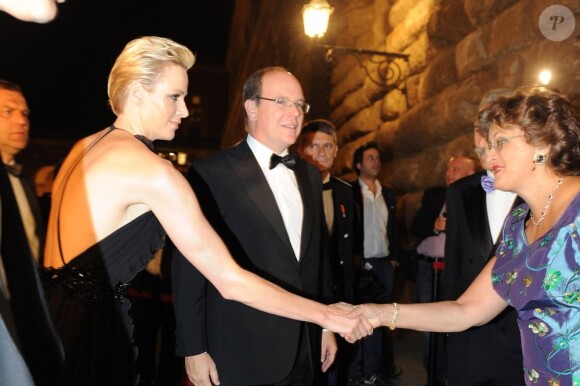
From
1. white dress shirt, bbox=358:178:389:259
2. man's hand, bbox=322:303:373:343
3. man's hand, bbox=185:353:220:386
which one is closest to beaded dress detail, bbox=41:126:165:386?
man's hand, bbox=185:353:220:386

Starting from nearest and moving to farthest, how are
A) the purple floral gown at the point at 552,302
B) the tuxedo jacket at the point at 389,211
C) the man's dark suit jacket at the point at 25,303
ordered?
the man's dark suit jacket at the point at 25,303
the purple floral gown at the point at 552,302
the tuxedo jacket at the point at 389,211

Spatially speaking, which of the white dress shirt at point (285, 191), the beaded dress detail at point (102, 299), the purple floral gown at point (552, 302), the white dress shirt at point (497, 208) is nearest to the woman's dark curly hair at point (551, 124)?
the purple floral gown at point (552, 302)

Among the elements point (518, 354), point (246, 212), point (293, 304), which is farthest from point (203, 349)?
point (518, 354)

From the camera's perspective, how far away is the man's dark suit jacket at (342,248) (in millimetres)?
4070

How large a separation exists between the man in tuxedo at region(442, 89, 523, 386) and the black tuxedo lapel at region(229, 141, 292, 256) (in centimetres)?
101

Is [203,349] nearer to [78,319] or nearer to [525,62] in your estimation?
[78,319]

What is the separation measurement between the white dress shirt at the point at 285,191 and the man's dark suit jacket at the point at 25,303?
5.51 ft

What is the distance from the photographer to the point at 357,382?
15.3 ft

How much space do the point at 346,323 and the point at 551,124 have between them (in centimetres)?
114

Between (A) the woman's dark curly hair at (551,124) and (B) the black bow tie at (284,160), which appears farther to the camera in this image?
(B) the black bow tie at (284,160)

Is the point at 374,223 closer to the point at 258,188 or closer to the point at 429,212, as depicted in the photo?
the point at 429,212

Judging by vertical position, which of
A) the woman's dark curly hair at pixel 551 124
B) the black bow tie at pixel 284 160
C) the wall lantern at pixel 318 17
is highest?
the wall lantern at pixel 318 17

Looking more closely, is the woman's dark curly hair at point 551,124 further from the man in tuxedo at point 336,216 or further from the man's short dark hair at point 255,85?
the man in tuxedo at point 336,216

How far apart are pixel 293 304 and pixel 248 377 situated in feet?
1.37
